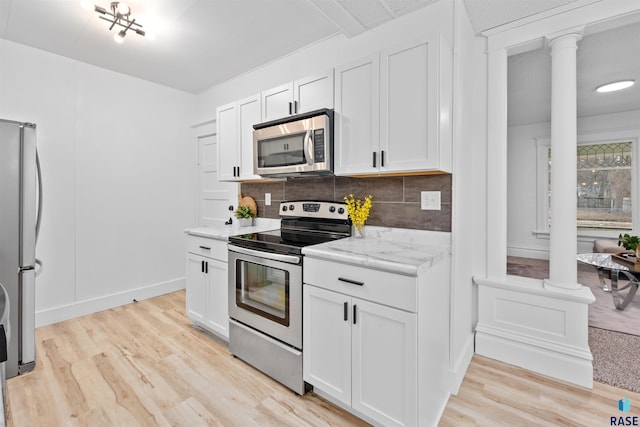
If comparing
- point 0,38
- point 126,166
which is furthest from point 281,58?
point 0,38

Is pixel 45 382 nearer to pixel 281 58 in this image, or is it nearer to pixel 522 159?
pixel 281 58

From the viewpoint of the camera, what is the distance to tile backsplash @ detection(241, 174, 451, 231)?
2.04 metres

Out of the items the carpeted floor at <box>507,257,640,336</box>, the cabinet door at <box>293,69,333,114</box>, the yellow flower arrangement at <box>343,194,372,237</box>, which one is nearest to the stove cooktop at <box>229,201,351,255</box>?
the yellow flower arrangement at <box>343,194,372,237</box>

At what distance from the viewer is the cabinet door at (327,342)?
1.67 meters

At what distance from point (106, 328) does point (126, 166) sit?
1.78 metres

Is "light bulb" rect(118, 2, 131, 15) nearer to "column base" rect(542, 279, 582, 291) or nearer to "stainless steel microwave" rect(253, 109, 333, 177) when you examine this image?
"stainless steel microwave" rect(253, 109, 333, 177)

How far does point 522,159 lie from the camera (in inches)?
228

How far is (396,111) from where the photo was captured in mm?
1917

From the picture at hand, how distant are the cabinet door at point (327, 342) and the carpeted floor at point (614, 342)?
5.78 ft

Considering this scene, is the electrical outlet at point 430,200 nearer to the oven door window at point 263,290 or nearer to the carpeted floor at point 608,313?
the oven door window at point 263,290

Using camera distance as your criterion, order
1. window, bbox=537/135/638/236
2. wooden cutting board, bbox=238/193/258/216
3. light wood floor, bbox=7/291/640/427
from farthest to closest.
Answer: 1. window, bbox=537/135/638/236
2. wooden cutting board, bbox=238/193/258/216
3. light wood floor, bbox=7/291/640/427

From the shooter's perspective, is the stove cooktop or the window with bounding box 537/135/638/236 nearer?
the stove cooktop

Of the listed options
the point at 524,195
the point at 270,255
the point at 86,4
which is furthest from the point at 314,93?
the point at 524,195

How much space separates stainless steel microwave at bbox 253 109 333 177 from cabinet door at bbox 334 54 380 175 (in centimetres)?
8
